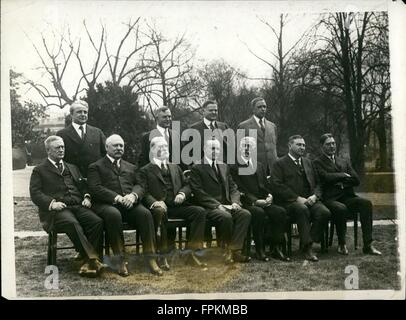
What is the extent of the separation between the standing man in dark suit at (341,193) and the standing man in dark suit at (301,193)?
9 cm

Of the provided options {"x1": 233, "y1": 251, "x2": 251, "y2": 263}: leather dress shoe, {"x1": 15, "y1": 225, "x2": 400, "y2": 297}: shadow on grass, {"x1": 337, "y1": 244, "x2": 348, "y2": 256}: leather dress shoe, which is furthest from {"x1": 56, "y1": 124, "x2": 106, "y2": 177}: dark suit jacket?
{"x1": 337, "y1": 244, "x2": 348, "y2": 256}: leather dress shoe

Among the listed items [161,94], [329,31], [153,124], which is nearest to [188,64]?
[161,94]

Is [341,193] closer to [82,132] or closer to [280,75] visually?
[280,75]

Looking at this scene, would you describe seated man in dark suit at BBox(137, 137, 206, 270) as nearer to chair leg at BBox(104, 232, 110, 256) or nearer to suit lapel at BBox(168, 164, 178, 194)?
suit lapel at BBox(168, 164, 178, 194)

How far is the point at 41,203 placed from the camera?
169 inches

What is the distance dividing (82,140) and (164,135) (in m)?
0.77

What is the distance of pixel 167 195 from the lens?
440 cm

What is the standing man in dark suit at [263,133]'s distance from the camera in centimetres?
456

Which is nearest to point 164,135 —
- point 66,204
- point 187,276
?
point 66,204

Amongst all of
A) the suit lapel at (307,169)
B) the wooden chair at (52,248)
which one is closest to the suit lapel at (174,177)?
the wooden chair at (52,248)

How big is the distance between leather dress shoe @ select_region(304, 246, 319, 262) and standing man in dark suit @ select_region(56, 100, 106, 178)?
2148mm

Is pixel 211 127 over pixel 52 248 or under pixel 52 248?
over

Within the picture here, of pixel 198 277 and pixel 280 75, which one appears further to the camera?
pixel 280 75
